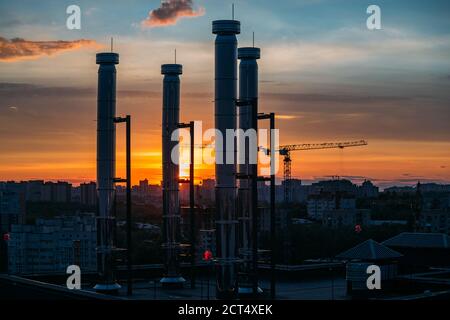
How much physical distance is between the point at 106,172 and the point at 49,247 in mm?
78690

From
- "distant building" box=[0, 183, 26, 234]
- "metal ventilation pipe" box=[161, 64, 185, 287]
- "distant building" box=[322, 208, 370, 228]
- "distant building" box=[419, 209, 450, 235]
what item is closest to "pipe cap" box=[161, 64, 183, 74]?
"metal ventilation pipe" box=[161, 64, 185, 287]

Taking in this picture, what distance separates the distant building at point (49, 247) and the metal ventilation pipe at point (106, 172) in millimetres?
70883

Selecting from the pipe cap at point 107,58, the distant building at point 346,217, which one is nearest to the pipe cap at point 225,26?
the pipe cap at point 107,58

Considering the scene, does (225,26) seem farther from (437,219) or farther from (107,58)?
(437,219)

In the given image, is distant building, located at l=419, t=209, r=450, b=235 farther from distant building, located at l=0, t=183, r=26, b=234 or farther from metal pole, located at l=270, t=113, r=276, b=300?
metal pole, located at l=270, t=113, r=276, b=300

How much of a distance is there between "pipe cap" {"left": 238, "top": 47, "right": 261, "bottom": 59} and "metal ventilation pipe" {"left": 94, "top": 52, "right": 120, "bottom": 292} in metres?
7.24

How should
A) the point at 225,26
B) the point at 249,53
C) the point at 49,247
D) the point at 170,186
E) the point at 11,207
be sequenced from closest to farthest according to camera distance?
1. the point at 225,26
2. the point at 249,53
3. the point at 170,186
4. the point at 49,247
5. the point at 11,207

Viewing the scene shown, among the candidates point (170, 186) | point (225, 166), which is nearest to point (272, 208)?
point (225, 166)

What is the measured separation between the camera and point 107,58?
162ft

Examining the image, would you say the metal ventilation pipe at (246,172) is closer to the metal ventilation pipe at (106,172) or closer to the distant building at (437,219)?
the metal ventilation pipe at (106,172)

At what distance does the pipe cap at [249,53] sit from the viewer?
156 ft

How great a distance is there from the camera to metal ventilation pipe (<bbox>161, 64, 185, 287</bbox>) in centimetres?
5222

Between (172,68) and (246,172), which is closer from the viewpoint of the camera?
(246,172)
